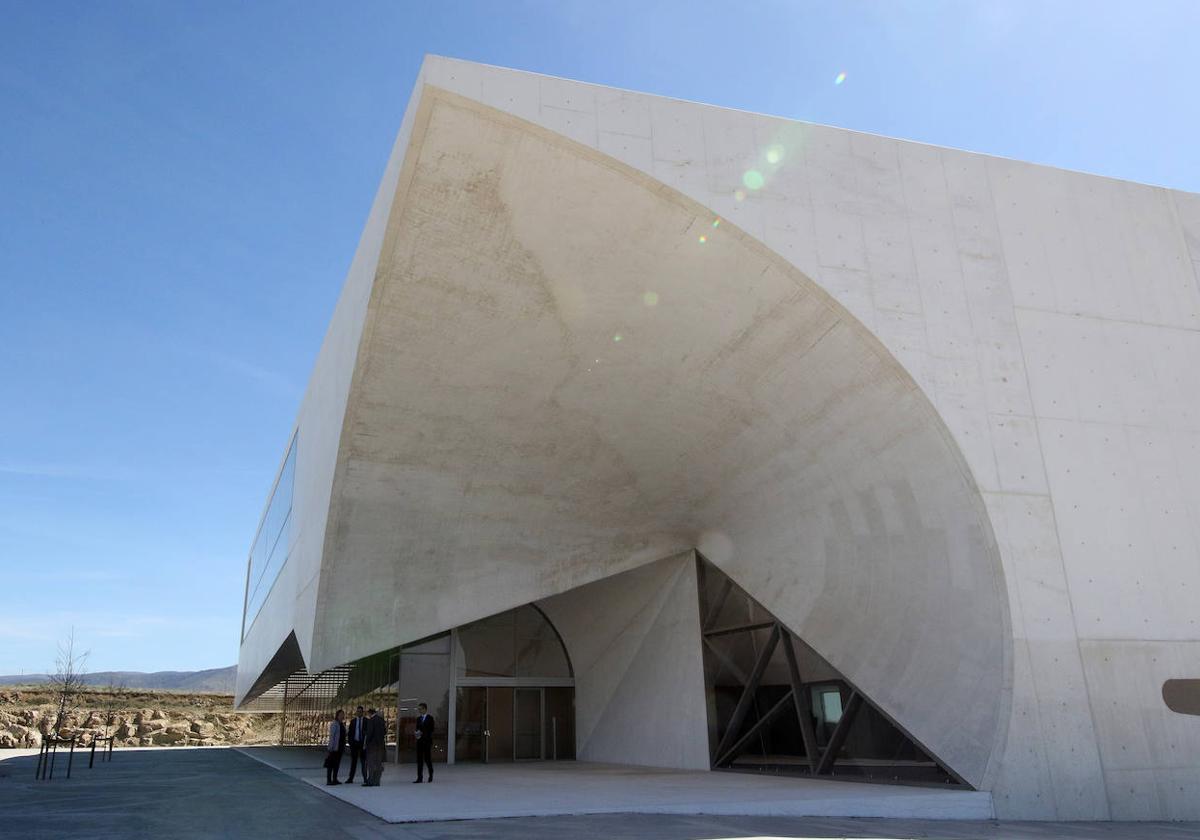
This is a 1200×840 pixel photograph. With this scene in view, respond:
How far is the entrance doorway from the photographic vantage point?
19781 millimetres

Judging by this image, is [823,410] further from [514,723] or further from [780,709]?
[514,723]

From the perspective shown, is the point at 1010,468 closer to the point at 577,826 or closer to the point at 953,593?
the point at 953,593

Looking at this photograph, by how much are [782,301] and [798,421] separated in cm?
207

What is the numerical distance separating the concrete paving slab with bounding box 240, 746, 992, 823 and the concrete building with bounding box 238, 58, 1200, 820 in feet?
2.47

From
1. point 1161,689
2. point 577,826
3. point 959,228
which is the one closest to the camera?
point 577,826

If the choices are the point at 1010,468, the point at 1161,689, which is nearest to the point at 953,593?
the point at 1010,468

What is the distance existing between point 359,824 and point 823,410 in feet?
25.0

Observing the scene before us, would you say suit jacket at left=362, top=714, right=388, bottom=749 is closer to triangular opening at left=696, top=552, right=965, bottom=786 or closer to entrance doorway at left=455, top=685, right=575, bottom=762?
triangular opening at left=696, top=552, right=965, bottom=786

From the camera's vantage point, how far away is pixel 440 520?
15.9 metres

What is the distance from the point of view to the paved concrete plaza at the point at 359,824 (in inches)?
281

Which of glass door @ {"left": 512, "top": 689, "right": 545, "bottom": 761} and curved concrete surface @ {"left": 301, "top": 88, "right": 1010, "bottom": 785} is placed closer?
curved concrete surface @ {"left": 301, "top": 88, "right": 1010, "bottom": 785}

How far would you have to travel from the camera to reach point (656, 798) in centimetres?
997

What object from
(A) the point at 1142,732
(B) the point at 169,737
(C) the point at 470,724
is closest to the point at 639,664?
(C) the point at 470,724

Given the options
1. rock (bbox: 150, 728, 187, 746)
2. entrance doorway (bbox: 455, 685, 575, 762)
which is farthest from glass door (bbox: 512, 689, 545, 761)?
rock (bbox: 150, 728, 187, 746)
